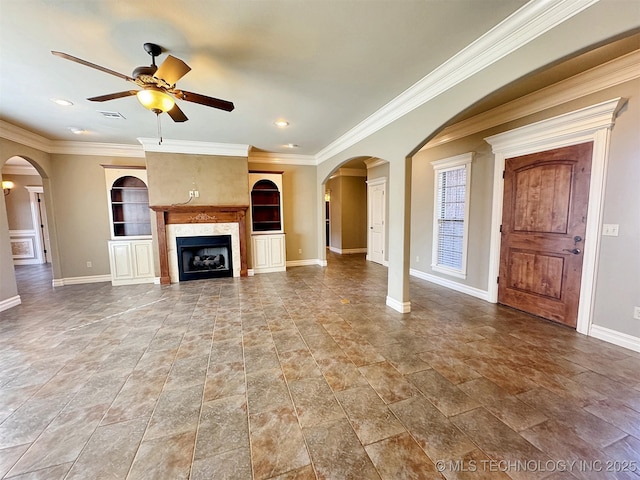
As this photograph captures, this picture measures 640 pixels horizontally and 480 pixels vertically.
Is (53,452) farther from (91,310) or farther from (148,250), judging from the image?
(148,250)

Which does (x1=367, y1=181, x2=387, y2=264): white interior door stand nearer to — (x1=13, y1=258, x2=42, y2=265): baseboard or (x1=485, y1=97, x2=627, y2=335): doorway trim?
(x1=485, y1=97, x2=627, y2=335): doorway trim

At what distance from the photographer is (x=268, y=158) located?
6379mm

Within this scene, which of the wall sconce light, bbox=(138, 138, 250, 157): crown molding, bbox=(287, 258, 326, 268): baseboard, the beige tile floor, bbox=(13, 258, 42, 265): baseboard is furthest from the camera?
bbox=(13, 258, 42, 265): baseboard

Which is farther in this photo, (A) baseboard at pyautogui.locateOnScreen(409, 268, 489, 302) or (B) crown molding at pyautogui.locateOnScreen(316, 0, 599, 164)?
(A) baseboard at pyautogui.locateOnScreen(409, 268, 489, 302)

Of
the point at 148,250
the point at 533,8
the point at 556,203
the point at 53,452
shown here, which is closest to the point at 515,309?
the point at 556,203

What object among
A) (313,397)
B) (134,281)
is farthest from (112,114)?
(313,397)

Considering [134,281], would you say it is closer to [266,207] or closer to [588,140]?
[266,207]

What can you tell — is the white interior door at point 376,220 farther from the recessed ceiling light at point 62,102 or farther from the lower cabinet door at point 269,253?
the recessed ceiling light at point 62,102

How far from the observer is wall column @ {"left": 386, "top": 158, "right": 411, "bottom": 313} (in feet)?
11.1

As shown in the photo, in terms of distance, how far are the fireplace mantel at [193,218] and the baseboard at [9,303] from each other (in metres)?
1.95

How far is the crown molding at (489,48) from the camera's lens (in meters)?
1.72

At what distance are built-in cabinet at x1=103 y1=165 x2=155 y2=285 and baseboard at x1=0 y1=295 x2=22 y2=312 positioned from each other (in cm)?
127

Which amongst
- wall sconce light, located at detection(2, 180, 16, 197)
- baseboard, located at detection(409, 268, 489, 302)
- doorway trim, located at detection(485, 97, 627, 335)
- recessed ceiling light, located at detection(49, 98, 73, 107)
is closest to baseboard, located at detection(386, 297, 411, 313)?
baseboard, located at detection(409, 268, 489, 302)

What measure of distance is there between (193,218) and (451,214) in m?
5.06
